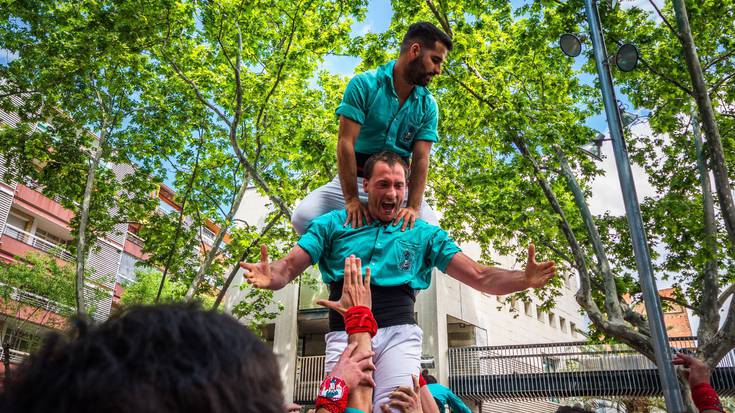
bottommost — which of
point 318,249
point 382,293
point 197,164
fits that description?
point 382,293

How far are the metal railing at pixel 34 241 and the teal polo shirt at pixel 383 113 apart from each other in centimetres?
2482

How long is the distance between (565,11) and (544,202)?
4599 mm

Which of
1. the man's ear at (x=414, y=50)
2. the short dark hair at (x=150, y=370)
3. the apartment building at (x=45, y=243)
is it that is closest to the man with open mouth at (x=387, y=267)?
the man's ear at (x=414, y=50)

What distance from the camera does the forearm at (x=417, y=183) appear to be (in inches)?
146

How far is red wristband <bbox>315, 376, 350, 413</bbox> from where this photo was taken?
1.92m

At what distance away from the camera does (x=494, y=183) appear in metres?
13.5

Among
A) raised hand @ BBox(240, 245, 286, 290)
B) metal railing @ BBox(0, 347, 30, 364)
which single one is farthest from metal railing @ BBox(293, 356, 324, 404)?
raised hand @ BBox(240, 245, 286, 290)

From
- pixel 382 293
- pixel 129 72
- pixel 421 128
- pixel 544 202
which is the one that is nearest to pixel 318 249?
pixel 382 293

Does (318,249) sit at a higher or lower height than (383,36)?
lower

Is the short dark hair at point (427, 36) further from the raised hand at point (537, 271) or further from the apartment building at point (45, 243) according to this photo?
the apartment building at point (45, 243)

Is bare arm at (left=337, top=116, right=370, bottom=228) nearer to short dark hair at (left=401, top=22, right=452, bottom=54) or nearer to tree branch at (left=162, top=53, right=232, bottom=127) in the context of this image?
short dark hair at (left=401, top=22, right=452, bottom=54)

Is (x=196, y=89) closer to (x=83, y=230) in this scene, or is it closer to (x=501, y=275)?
(x=83, y=230)

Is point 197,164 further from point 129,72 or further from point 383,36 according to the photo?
point 383,36

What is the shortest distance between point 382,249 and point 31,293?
905 inches
